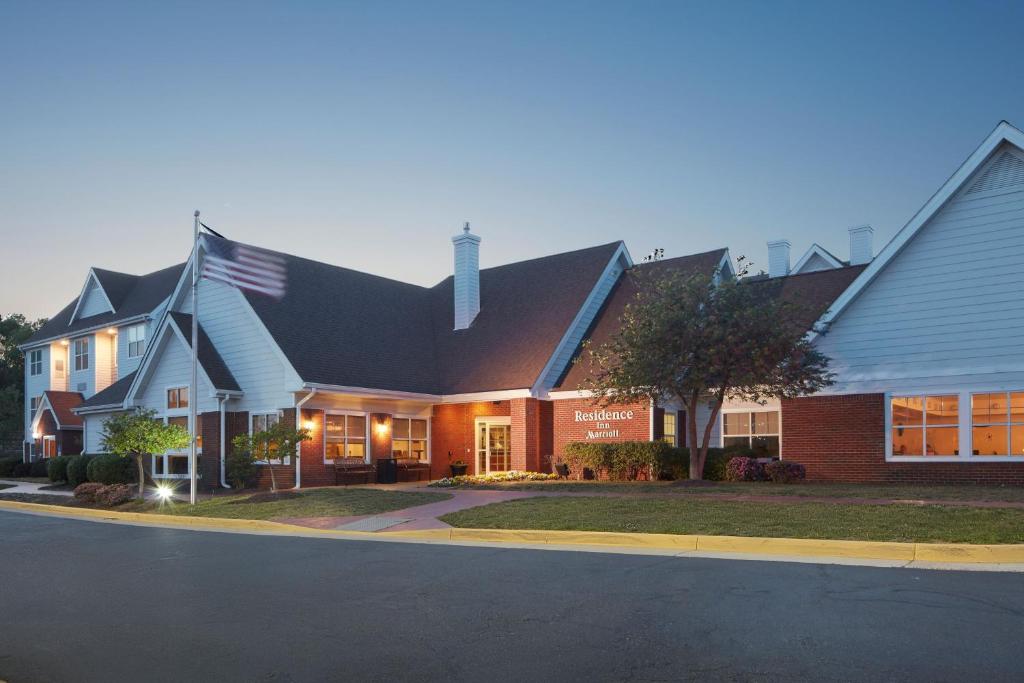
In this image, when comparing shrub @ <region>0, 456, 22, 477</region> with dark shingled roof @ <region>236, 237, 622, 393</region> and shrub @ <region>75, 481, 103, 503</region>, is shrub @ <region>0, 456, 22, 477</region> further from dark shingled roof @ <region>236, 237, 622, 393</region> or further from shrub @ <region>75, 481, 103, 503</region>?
dark shingled roof @ <region>236, 237, 622, 393</region>

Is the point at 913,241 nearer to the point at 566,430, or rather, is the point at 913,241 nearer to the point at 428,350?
the point at 566,430

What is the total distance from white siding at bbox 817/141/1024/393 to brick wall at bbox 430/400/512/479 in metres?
13.0

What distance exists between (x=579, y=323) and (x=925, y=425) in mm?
11699

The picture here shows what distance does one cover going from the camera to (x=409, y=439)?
100 feet

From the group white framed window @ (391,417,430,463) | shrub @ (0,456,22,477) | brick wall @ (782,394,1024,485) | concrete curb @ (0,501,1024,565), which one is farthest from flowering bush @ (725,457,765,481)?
shrub @ (0,456,22,477)

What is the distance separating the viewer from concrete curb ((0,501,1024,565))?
36.0ft

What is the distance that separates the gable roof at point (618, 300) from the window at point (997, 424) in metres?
9.24


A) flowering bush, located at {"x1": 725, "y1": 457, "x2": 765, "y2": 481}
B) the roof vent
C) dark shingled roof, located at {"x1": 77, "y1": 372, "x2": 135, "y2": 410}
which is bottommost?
flowering bush, located at {"x1": 725, "y1": 457, "x2": 765, "y2": 481}

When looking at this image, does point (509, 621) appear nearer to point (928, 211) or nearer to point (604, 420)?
point (928, 211)

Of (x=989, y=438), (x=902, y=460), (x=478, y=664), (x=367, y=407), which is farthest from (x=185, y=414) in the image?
(x=478, y=664)

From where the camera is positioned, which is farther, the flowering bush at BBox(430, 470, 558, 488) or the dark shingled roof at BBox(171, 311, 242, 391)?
the dark shingled roof at BBox(171, 311, 242, 391)

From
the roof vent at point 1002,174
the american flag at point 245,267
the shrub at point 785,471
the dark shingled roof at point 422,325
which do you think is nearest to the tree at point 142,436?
the dark shingled roof at point 422,325

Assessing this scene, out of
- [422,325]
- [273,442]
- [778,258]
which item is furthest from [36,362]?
[778,258]

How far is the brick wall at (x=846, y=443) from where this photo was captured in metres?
21.4
